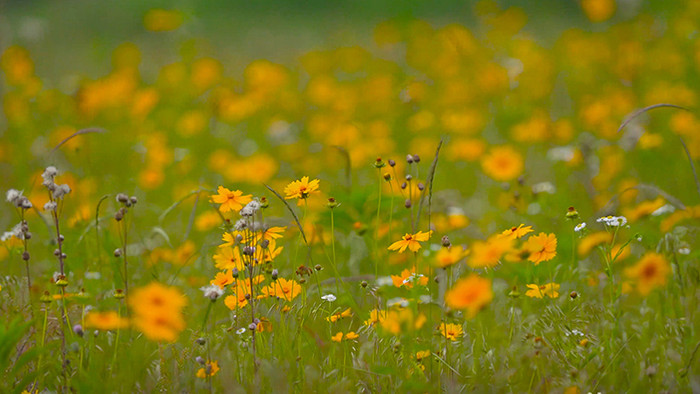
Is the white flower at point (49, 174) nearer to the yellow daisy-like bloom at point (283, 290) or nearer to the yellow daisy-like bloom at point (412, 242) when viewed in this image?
the yellow daisy-like bloom at point (283, 290)

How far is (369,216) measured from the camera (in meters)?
2.12

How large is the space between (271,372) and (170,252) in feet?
3.93

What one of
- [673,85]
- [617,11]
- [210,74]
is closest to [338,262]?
[673,85]

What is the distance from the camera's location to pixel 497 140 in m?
3.96

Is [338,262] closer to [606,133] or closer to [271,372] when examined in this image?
[271,372]

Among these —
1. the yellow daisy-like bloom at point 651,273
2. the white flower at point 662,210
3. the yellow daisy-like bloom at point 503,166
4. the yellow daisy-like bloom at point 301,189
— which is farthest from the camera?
the yellow daisy-like bloom at point 503,166

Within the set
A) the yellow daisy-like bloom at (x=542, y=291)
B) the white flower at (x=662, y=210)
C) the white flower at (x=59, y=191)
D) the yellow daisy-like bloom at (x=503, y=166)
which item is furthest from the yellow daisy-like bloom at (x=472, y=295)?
the yellow daisy-like bloom at (x=503, y=166)

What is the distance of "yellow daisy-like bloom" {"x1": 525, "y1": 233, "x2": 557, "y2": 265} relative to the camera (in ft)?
4.76

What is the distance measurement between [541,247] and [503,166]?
169 centimetres

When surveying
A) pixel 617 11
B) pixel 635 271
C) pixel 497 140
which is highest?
pixel 635 271

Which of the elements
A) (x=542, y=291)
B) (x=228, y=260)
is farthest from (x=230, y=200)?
(x=542, y=291)

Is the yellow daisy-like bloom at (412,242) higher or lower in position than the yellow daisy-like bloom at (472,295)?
lower

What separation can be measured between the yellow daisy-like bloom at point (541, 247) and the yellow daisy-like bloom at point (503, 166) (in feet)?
5.30

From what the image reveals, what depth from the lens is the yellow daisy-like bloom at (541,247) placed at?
1.45 metres
